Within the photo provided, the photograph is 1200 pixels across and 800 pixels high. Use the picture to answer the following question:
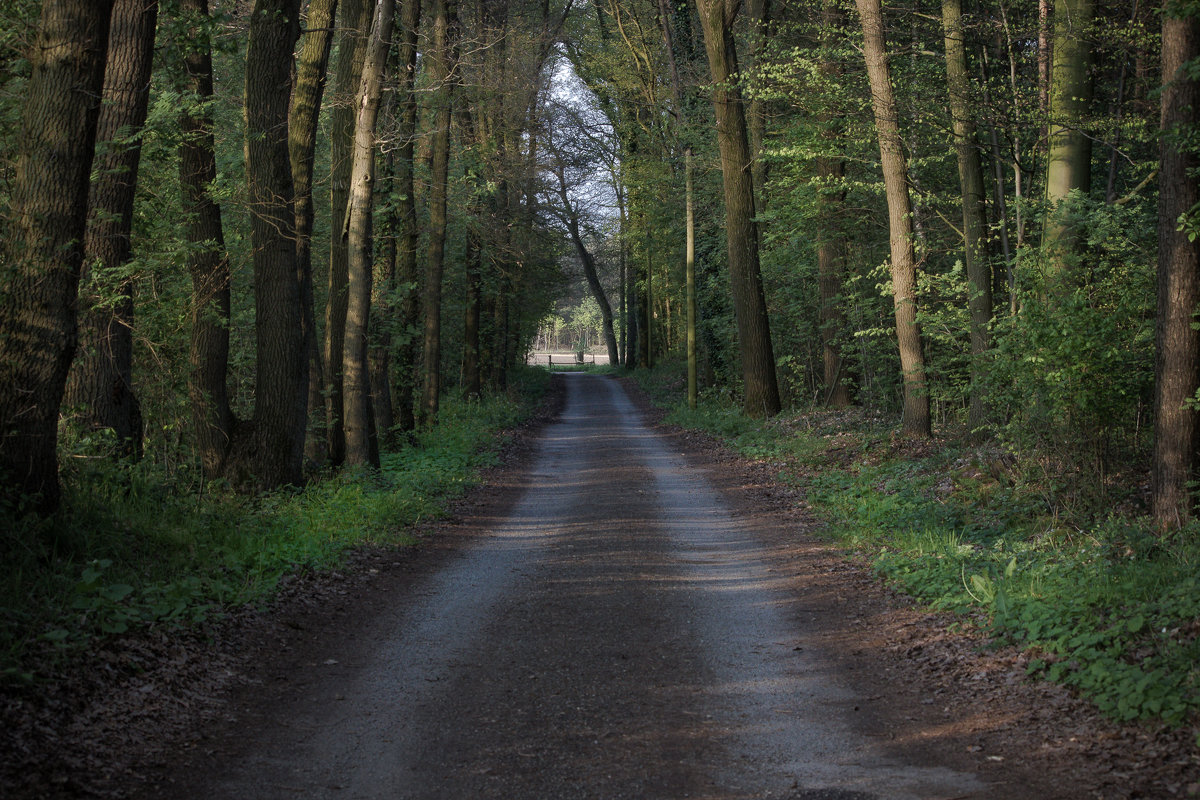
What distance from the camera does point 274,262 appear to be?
12.2m

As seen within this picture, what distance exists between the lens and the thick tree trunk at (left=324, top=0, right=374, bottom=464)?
14711mm

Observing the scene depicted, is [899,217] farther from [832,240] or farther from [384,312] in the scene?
[384,312]

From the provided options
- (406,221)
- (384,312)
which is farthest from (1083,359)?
(406,221)

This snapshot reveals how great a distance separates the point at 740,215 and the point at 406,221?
825cm

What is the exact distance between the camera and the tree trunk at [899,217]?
50.2ft

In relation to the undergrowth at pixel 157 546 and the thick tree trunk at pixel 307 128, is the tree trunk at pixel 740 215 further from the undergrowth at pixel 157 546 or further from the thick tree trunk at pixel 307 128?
the undergrowth at pixel 157 546

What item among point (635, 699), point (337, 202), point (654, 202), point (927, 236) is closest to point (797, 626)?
point (635, 699)

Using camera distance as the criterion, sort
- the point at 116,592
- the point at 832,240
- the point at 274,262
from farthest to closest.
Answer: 1. the point at 832,240
2. the point at 274,262
3. the point at 116,592

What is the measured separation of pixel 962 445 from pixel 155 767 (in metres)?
12.7

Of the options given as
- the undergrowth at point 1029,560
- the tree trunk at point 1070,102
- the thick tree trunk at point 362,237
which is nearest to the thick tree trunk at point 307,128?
the thick tree trunk at point 362,237

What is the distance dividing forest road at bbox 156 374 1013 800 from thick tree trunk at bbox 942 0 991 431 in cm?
668

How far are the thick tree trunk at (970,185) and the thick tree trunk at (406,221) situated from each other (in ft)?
27.6

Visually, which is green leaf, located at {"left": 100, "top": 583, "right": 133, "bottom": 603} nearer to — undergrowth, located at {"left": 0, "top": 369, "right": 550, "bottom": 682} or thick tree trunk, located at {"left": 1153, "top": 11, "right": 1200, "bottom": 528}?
undergrowth, located at {"left": 0, "top": 369, "right": 550, "bottom": 682}

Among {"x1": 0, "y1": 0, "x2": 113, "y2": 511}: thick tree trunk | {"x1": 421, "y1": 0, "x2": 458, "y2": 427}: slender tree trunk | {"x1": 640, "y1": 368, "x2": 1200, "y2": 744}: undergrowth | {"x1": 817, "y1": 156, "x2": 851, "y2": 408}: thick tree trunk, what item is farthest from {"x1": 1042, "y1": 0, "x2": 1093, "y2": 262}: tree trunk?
{"x1": 0, "y1": 0, "x2": 113, "y2": 511}: thick tree trunk
